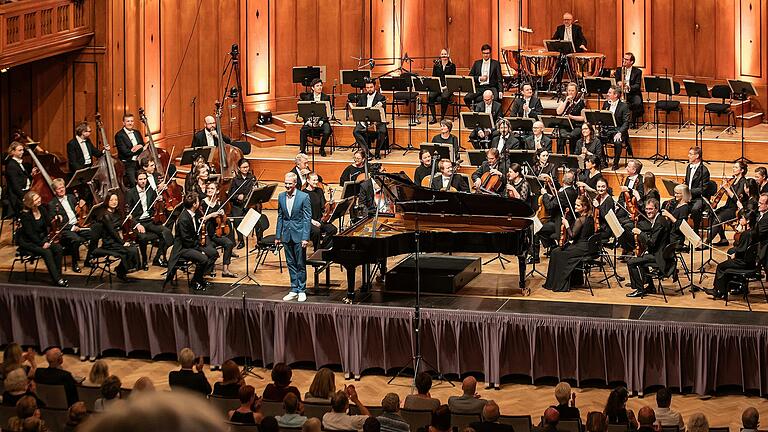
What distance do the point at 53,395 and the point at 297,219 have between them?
3.39 metres

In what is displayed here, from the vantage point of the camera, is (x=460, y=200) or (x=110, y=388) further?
(x=460, y=200)

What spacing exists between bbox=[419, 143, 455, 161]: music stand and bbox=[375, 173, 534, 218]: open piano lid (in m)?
3.11

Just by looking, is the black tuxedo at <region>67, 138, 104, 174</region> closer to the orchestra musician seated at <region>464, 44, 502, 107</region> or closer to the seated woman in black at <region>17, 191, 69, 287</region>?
the seated woman in black at <region>17, 191, 69, 287</region>

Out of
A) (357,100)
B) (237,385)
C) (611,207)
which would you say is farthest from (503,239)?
(357,100)

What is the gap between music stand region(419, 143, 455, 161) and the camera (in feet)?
45.3

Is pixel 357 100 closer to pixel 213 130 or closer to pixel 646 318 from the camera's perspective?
pixel 213 130

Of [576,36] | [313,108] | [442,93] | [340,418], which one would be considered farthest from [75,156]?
[576,36]

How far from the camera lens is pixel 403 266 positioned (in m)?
10.8

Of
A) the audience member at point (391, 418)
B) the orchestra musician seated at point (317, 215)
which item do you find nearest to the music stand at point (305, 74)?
the orchestra musician seated at point (317, 215)

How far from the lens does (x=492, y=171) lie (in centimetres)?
1252

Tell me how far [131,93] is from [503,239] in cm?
756

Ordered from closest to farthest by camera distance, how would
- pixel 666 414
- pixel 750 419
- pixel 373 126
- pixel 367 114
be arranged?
pixel 750 419 → pixel 666 414 → pixel 367 114 → pixel 373 126

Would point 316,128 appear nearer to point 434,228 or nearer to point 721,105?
point 721,105

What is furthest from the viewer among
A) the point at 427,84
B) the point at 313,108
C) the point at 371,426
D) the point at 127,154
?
the point at 427,84
